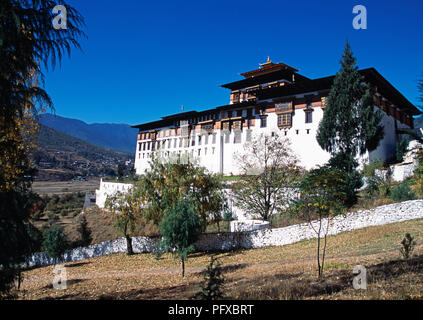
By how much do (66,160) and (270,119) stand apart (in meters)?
100

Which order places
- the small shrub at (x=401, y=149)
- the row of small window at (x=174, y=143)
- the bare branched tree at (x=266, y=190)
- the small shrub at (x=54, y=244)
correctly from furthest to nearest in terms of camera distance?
the row of small window at (x=174, y=143), the small shrub at (x=401, y=149), the small shrub at (x=54, y=244), the bare branched tree at (x=266, y=190)

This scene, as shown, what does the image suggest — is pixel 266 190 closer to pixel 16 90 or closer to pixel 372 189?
pixel 372 189

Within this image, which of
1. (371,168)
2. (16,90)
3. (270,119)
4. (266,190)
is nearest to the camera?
(16,90)

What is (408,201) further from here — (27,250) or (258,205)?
(27,250)

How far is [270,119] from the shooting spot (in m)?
42.6

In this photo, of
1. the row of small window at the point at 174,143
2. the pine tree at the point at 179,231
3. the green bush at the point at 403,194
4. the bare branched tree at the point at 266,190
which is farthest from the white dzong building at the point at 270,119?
the green bush at the point at 403,194

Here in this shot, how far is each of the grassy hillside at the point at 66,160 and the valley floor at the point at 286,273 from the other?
7736 cm

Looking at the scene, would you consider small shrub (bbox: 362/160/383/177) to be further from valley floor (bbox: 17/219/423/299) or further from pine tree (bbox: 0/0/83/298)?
pine tree (bbox: 0/0/83/298)

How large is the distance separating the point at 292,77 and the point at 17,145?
45.2 m

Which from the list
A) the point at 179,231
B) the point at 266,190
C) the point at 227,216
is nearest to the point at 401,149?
the point at 266,190

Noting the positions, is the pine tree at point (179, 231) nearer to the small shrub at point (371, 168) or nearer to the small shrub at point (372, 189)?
the small shrub at point (372, 189)

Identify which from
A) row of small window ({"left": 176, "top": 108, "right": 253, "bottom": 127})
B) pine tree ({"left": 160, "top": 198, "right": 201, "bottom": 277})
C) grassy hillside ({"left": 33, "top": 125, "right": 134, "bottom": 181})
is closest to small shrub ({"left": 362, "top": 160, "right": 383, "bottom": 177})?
pine tree ({"left": 160, "top": 198, "right": 201, "bottom": 277})

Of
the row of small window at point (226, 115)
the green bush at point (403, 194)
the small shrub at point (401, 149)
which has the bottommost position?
the green bush at point (403, 194)

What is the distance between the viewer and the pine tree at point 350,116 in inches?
1156
